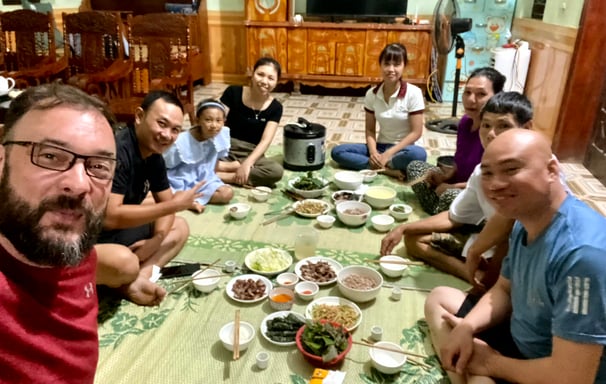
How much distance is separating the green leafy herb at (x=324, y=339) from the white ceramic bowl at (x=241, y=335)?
201 mm

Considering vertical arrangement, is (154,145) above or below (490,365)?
above

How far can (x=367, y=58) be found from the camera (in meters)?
5.84

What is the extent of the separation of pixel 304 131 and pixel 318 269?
1417 mm

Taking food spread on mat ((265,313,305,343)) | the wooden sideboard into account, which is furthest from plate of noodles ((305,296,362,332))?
the wooden sideboard

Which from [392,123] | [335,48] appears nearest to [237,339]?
[392,123]

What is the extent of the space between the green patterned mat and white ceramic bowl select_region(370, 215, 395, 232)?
111mm

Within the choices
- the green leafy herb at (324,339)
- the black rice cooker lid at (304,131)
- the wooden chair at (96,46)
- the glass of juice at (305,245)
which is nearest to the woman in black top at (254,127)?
the black rice cooker lid at (304,131)

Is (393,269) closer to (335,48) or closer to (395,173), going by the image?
(395,173)

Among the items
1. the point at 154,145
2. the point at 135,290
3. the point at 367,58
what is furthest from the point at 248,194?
the point at 367,58

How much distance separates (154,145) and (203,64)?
4.71m

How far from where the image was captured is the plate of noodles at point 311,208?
2629 millimetres

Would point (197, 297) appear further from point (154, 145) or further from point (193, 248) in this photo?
point (154, 145)

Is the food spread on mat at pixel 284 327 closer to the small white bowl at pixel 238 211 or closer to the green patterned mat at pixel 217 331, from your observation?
the green patterned mat at pixel 217 331

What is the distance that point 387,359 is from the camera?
1.54 meters
